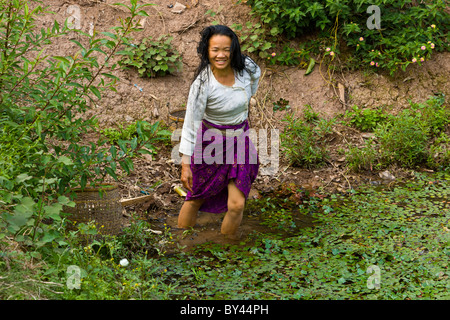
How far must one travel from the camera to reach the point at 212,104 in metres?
3.99

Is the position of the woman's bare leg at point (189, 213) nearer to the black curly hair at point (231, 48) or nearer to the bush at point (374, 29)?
the black curly hair at point (231, 48)

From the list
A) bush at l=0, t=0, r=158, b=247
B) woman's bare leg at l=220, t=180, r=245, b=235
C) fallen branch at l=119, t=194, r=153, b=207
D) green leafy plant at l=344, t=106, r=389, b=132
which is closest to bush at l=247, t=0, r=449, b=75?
green leafy plant at l=344, t=106, r=389, b=132

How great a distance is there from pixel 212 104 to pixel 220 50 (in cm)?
42

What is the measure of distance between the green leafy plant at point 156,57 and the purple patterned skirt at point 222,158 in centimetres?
261

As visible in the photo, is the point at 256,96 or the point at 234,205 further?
the point at 256,96

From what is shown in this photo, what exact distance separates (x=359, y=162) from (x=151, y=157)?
236 centimetres

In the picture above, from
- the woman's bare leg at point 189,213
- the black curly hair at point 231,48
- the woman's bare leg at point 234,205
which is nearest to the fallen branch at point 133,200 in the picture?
the woman's bare leg at point 189,213

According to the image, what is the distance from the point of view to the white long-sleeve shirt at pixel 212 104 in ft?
12.9

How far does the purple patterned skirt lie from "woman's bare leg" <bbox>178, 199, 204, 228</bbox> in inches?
8.2

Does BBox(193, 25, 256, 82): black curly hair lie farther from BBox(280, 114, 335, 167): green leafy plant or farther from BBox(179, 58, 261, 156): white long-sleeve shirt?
BBox(280, 114, 335, 167): green leafy plant

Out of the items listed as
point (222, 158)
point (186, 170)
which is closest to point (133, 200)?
point (186, 170)

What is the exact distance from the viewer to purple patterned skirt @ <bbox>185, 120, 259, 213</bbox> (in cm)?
411

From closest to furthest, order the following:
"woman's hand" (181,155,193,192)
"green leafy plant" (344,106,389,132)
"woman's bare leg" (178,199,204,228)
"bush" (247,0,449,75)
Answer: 1. "woman's hand" (181,155,193,192)
2. "woman's bare leg" (178,199,204,228)
3. "green leafy plant" (344,106,389,132)
4. "bush" (247,0,449,75)

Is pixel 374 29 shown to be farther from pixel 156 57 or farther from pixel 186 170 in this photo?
pixel 186 170
